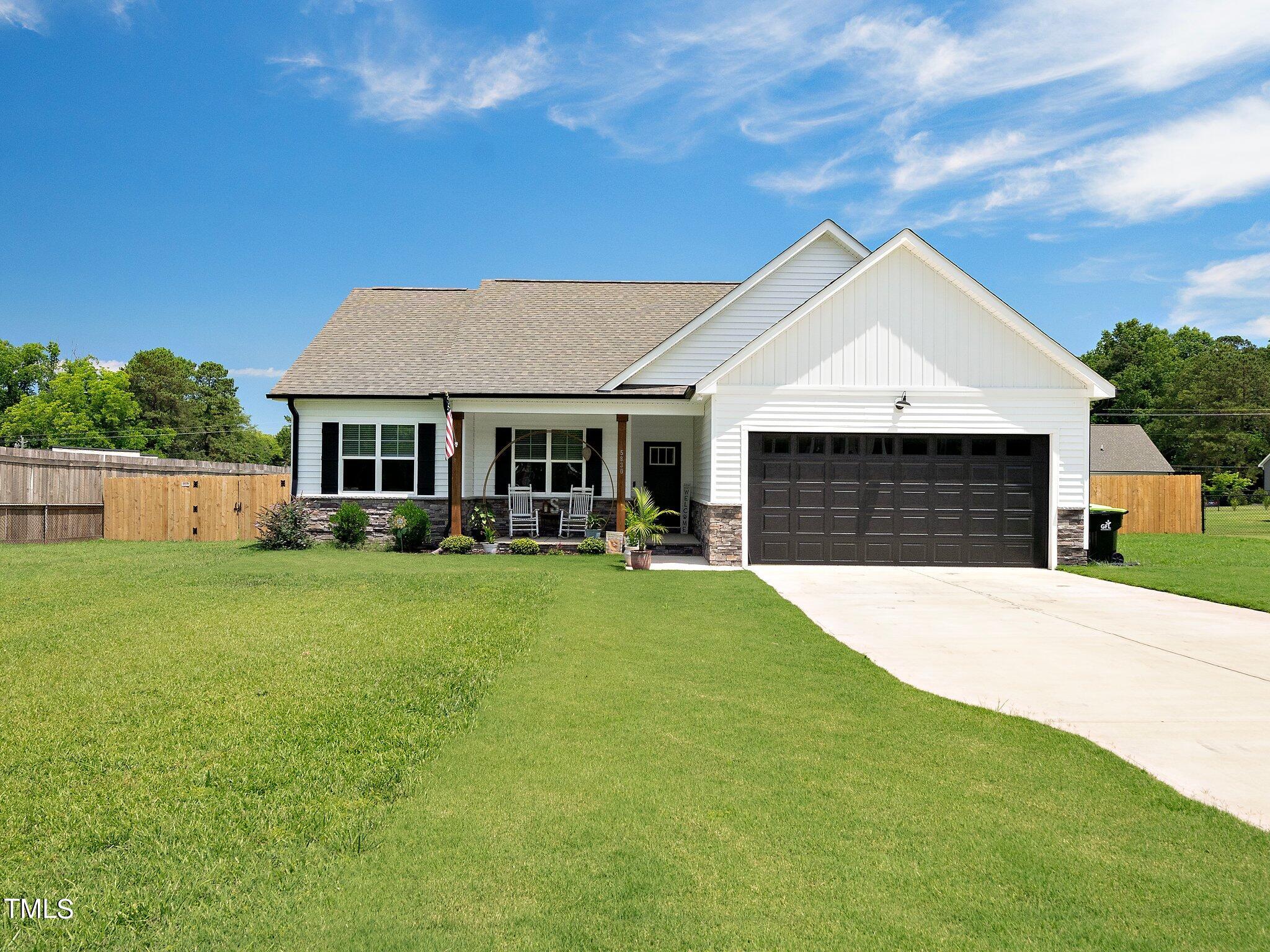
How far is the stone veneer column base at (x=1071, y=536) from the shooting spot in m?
14.2

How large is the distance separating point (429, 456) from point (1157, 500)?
2405 cm

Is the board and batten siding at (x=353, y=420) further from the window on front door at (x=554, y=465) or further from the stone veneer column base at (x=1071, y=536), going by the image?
the stone veneer column base at (x=1071, y=536)

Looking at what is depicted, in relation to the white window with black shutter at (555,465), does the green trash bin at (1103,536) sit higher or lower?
lower

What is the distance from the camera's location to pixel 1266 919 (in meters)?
2.68

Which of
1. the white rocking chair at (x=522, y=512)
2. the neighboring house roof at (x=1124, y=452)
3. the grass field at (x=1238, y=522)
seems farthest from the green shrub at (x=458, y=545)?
the neighboring house roof at (x=1124, y=452)

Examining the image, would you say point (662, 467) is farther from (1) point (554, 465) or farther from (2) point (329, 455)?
(2) point (329, 455)

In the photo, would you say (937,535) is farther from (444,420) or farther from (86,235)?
(86,235)

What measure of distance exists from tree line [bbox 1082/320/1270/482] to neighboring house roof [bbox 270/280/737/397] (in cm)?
4856

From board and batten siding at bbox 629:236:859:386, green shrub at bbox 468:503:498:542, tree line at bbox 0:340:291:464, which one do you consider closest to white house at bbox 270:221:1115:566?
board and batten siding at bbox 629:236:859:386

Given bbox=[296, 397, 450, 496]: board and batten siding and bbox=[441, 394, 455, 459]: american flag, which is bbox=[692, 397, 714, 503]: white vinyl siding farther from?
bbox=[296, 397, 450, 496]: board and batten siding

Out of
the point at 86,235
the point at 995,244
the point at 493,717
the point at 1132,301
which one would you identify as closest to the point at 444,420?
the point at 493,717

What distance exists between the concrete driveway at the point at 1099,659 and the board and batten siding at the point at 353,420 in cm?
882

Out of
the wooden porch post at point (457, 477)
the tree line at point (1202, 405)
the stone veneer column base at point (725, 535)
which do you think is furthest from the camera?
the tree line at point (1202, 405)

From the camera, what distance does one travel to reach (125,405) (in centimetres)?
6144
